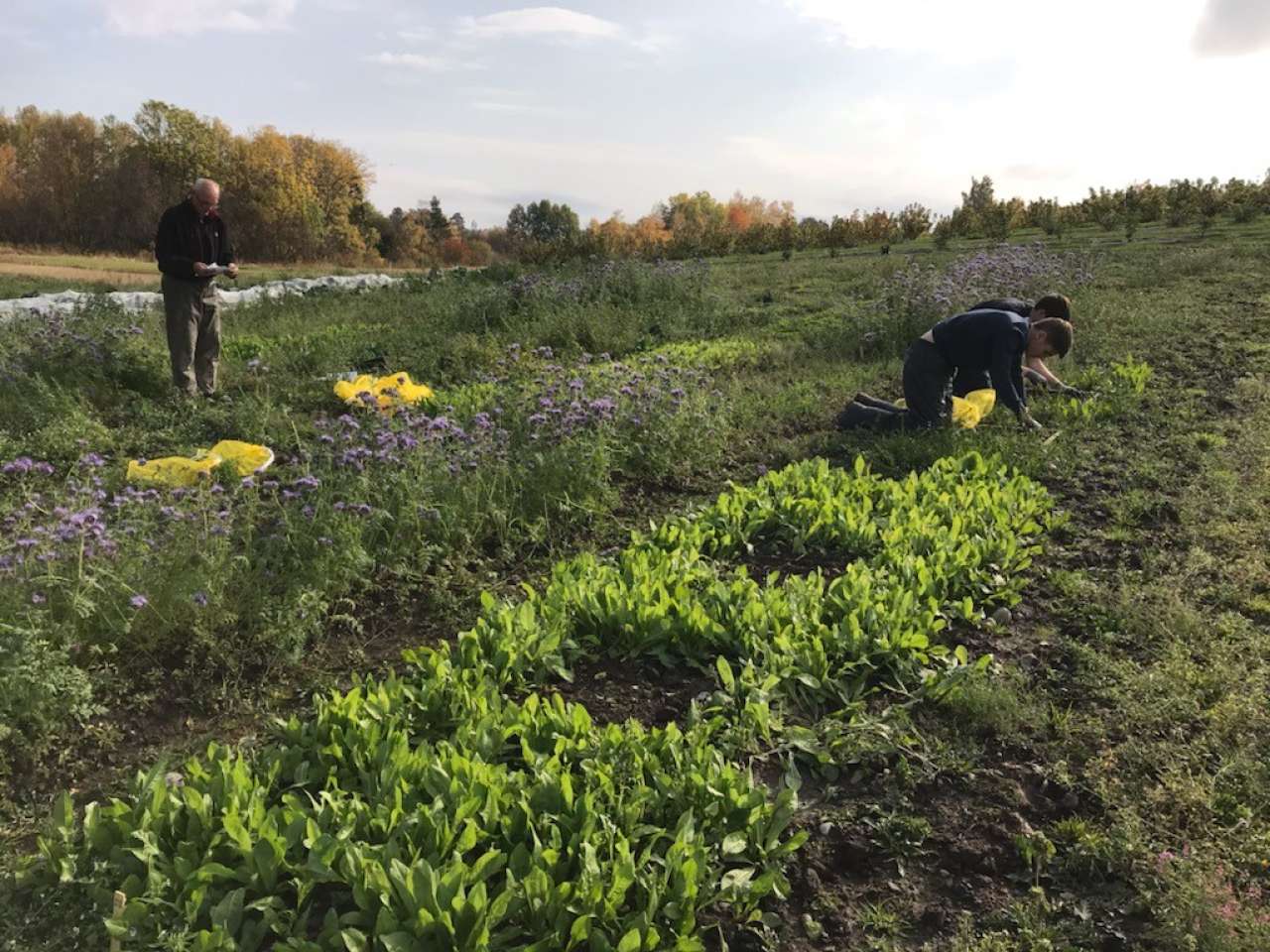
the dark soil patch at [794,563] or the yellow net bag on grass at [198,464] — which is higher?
the yellow net bag on grass at [198,464]

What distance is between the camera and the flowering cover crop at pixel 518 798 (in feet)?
6.68

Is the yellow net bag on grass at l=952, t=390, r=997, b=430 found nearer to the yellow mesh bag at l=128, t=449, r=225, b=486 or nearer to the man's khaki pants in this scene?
the yellow mesh bag at l=128, t=449, r=225, b=486

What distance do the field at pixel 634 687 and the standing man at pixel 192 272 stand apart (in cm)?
117

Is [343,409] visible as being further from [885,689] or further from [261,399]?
[885,689]

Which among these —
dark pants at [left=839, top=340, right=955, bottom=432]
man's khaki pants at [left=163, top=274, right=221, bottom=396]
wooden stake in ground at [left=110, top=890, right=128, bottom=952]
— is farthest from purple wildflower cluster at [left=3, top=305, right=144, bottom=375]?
dark pants at [left=839, top=340, right=955, bottom=432]

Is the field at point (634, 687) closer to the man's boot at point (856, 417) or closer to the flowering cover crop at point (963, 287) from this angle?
the man's boot at point (856, 417)

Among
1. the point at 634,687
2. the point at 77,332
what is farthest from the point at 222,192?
the point at 634,687

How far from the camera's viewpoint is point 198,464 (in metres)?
5.07

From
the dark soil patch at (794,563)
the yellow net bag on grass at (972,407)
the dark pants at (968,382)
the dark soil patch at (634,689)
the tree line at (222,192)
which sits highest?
the tree line at (222,192)

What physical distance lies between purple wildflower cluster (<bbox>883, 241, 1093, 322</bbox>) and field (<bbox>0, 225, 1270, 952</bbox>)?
11.7 ft

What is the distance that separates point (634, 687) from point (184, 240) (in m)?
6.01

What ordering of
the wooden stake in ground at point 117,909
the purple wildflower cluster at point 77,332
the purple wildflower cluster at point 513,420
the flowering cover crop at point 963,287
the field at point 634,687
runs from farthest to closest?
the flowering cover crop at point 963,287 → the purple wildflower cluster at point 77,332 → the purple wildflower cluster at point 513,420 → the field at point 634,687 → the wooden stake in ground at point 117,909

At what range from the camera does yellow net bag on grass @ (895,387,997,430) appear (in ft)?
20.8

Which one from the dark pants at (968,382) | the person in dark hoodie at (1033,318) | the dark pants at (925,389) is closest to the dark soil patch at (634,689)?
the dark pants at (925,389)
